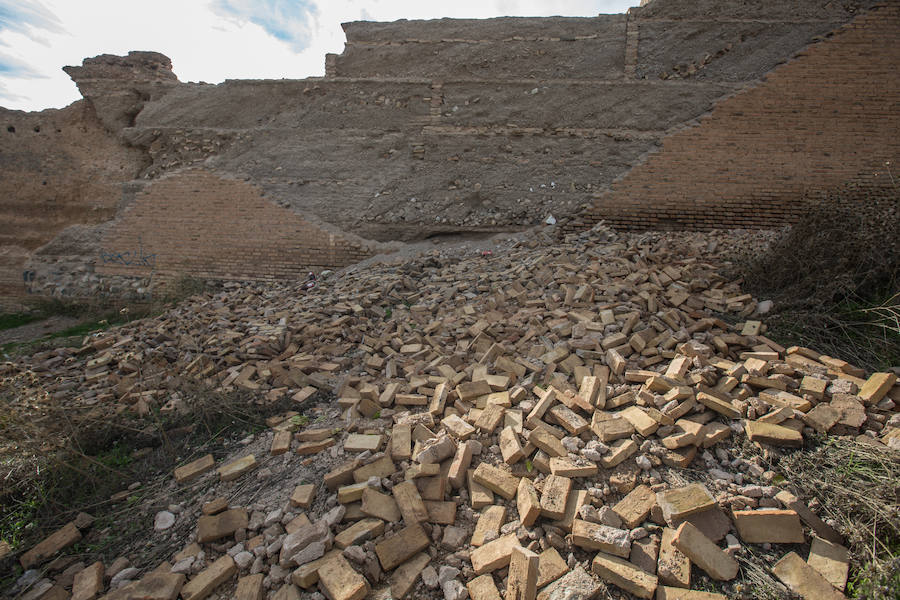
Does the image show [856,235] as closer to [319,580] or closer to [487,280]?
[487,280]

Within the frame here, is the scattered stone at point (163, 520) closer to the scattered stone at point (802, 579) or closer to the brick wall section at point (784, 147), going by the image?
the scattered stone at point (802, 579)

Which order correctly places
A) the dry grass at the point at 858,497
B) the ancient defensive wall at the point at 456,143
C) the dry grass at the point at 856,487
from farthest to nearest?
the ancient defensive wall at the point at 456,143 → the dry grass at the point at 856,487 → the dry grass at the point at 858,497

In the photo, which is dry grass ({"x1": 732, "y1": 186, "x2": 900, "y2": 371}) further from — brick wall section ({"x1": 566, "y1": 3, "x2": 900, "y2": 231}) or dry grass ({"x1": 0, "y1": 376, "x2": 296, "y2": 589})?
dry grass ({"x1": 0, "y1": 376, "x2": 296, "y2": 589})

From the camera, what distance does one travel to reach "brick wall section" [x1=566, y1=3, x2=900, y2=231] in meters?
7.62

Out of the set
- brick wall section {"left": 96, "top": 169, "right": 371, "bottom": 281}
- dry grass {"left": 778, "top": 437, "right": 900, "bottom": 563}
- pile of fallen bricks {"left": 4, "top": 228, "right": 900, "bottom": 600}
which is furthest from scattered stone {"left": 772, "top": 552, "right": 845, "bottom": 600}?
brick wall section {"left": 96, "top": 169, "right": 371, "bottom": 281}

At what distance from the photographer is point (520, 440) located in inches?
111

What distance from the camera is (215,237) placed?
29.1 feet

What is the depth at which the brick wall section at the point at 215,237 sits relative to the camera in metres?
8.67

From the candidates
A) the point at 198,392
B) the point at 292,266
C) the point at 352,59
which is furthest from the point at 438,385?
the point at 352,59

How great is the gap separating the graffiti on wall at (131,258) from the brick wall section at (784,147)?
8.36 m

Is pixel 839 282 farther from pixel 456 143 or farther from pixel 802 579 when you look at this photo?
pixel 456 143

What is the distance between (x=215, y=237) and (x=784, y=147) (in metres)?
10.6

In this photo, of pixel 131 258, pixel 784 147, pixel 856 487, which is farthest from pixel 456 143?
pixel 856 487

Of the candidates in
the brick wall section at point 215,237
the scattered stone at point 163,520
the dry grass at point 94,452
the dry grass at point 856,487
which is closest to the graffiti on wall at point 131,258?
the brick wall section at point 215,237
